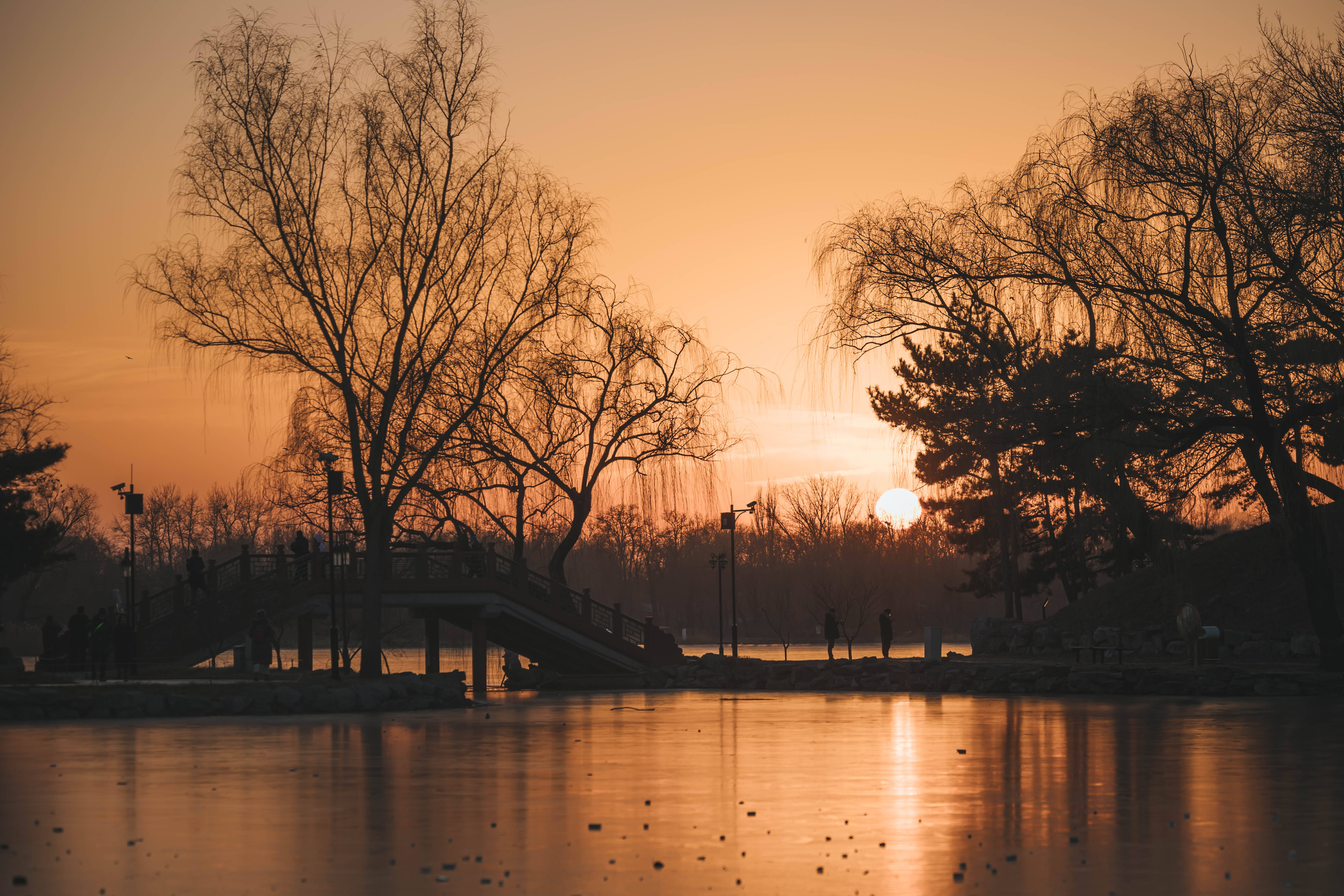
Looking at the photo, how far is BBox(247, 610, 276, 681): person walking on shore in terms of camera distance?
34375 mm

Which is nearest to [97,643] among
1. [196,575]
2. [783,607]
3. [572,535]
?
[196,575]

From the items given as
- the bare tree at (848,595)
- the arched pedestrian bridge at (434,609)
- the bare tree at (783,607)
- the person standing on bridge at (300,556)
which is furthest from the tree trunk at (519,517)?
the bare tree at (783,607)


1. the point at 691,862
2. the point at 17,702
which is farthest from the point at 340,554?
the point at 691,862

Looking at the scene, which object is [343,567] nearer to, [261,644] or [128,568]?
[261,644]

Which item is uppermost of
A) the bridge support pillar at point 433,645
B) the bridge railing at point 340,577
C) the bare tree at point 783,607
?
the bridge railing at point 340,577

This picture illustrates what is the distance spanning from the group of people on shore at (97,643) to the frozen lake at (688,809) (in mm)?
9118

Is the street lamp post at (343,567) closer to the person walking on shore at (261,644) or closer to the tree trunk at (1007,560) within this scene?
the person walking on shore at (261,644)

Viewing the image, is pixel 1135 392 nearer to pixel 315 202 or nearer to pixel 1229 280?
pixel 1229 280

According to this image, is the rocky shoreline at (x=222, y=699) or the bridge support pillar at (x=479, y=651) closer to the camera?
the rocky shoreline at (x=222, y=699)

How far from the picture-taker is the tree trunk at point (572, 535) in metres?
43.5

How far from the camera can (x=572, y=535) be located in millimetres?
43406

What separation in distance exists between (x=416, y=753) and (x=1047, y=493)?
57.8 ft

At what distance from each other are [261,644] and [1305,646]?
2595cm

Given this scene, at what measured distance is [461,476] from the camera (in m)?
42.8
